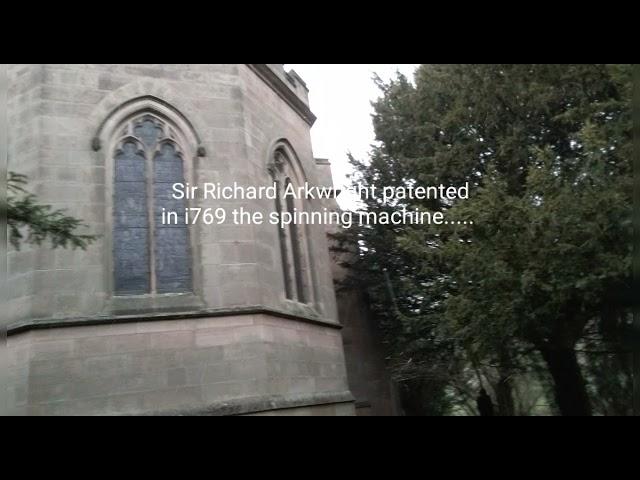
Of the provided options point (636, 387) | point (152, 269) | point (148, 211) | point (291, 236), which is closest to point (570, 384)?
point (291, 236)

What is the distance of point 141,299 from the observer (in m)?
6.55

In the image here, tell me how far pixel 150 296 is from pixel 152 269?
38 centimetres

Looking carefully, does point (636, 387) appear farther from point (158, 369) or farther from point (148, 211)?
point (148, 211)

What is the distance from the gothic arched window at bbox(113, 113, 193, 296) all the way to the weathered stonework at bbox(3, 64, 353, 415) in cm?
13

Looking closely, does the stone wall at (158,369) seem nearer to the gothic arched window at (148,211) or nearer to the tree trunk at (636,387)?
the gothic arched window at (148,211)

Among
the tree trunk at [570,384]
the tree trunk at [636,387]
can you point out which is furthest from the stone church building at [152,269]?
the tree trunk at [636,387]

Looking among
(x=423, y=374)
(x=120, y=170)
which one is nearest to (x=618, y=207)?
(x=120, y=170)

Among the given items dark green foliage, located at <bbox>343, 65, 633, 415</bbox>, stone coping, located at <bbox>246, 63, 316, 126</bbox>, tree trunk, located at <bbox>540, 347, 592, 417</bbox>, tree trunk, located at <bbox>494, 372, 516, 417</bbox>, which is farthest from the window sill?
tree trunk, located at <bbox>494, 372, 516, 417</bbox>

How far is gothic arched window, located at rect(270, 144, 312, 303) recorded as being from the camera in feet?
27.1

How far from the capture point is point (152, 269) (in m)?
6.77

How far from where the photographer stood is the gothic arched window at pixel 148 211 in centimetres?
675
